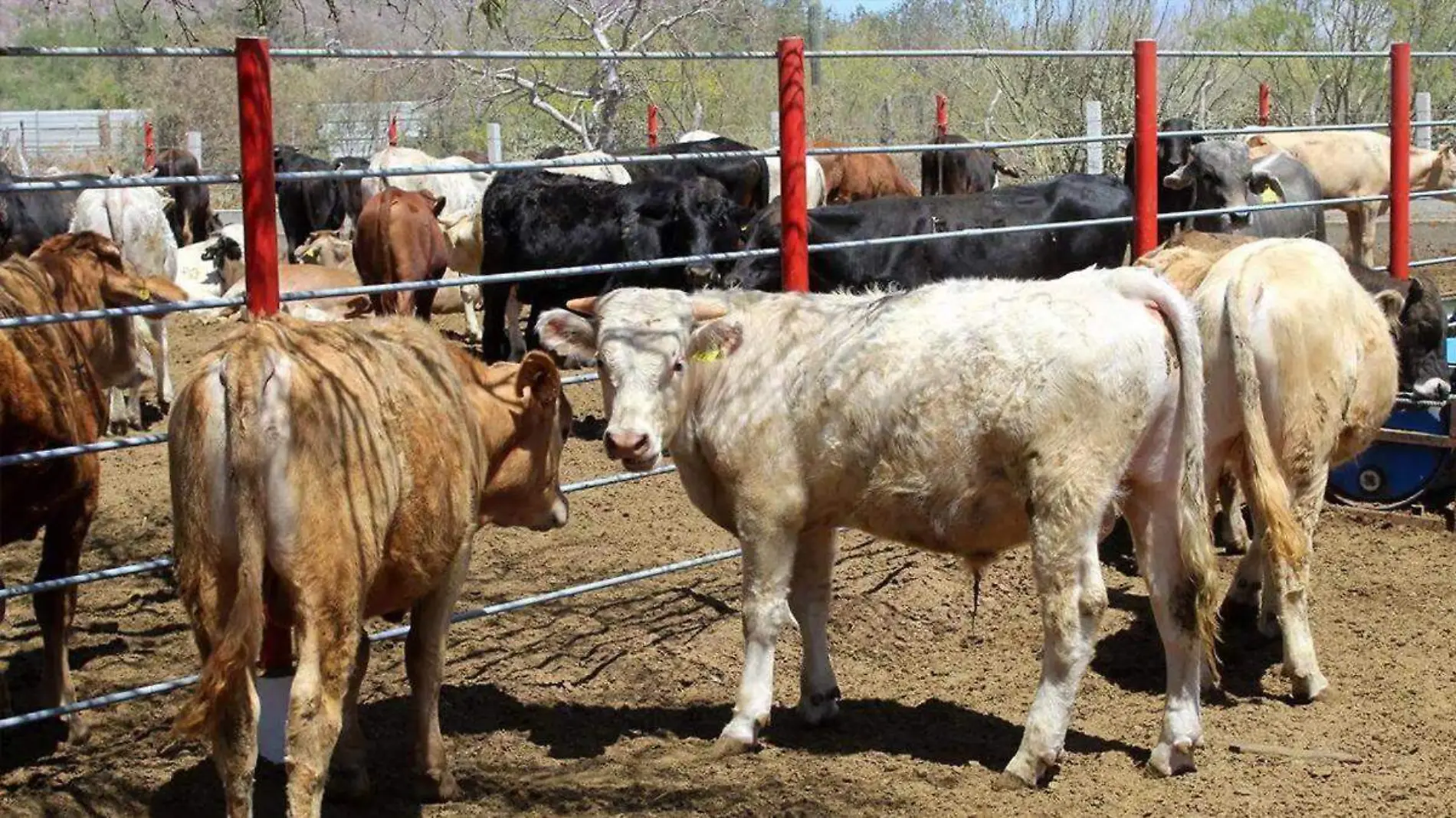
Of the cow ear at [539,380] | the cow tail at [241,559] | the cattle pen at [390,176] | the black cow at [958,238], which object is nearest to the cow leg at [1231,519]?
the cattle pen at [390,176]

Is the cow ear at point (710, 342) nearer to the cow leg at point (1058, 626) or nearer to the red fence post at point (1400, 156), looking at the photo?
the cow leg at point (1058, 626)

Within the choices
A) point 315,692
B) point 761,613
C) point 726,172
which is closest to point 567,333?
point 761,613

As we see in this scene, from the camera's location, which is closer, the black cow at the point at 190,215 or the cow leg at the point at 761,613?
the cow leg at the point at 761,613

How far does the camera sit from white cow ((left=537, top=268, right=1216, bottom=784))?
199 inches

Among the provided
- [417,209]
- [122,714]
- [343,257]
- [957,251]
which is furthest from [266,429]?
[343,257]

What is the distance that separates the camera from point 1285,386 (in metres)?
6.14

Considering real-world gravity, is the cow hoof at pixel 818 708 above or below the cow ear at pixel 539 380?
below

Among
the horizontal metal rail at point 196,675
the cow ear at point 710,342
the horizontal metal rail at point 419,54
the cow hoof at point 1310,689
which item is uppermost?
the horizontal metal rail at point 419,54

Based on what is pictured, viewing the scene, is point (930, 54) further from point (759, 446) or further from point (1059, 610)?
point (1059, 610)

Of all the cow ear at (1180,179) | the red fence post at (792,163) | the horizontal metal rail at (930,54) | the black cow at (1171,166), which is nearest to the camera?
the red fence post at (792,163)

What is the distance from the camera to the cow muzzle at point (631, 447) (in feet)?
17.3

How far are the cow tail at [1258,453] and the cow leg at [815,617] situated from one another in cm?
153

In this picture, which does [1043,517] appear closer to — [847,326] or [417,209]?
[847,326]

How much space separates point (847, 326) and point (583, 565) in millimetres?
2329
